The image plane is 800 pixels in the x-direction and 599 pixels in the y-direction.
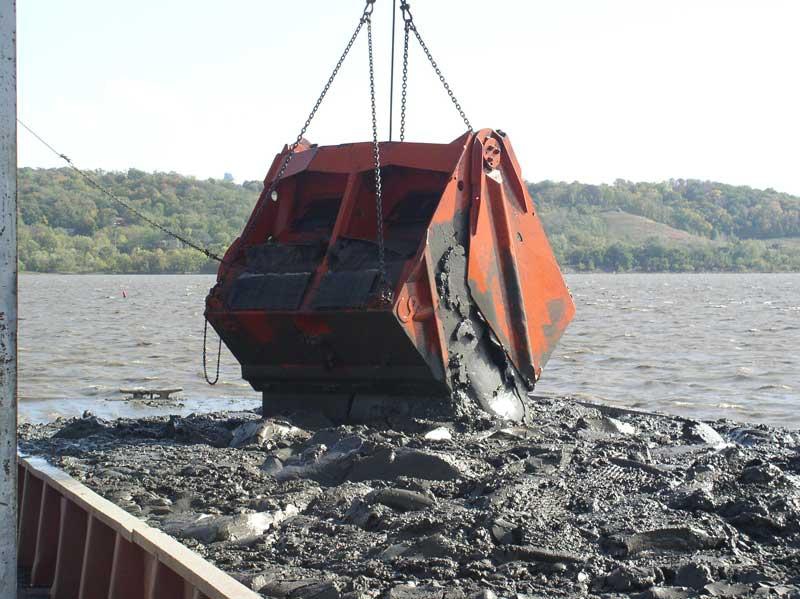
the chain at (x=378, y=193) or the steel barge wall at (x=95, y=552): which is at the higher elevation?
the chain at (x=378, y=193)

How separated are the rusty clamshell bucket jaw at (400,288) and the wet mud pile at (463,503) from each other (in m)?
0.40

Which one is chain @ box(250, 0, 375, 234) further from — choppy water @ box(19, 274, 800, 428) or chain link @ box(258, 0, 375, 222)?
choppy water @ box(19, 274, 800, 428)

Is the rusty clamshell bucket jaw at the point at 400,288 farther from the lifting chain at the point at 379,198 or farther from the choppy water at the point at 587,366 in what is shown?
the choppy water at the point at 587,366

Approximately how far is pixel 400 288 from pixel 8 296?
502 cm

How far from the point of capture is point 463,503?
738 centimetres

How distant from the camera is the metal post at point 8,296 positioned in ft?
14.7

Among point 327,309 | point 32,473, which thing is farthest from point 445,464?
point 32,473

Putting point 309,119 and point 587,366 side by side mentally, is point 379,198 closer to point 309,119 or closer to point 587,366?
point 309,119

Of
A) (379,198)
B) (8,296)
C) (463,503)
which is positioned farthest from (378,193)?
(8,296)

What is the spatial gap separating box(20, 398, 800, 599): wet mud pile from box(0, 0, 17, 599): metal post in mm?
1406

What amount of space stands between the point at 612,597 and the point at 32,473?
4.15m

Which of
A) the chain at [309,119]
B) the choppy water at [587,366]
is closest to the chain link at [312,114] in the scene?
the chain at [309,119]

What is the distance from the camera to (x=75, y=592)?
6758 mm

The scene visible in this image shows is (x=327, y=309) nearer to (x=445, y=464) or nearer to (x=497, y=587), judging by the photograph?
(x=445, y=464)
